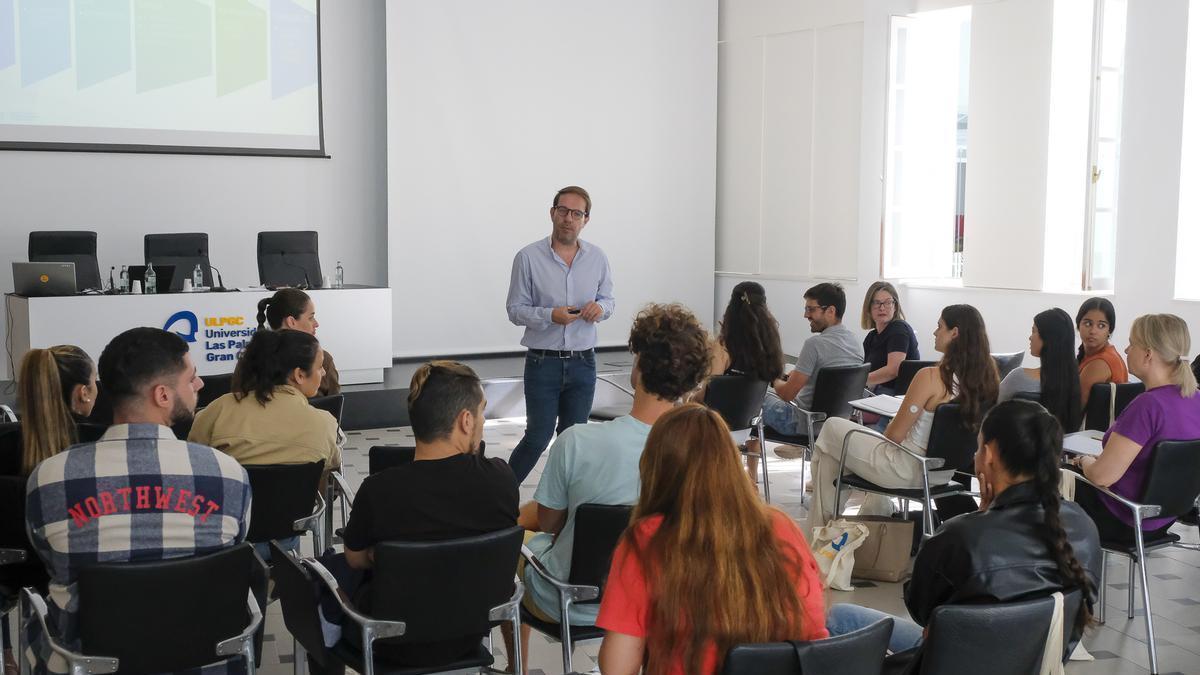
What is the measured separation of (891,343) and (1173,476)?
234 cm

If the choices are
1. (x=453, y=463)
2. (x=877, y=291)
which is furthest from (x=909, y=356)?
(x=453, y=463)

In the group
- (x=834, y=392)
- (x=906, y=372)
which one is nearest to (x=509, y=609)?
(x=834, y=392)

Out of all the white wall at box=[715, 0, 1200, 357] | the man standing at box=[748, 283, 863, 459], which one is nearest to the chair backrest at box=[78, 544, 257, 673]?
the man standing at box=[748, 283, 863, 459]

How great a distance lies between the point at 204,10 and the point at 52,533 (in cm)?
730

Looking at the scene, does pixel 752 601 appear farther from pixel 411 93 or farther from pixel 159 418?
pixel 411 93

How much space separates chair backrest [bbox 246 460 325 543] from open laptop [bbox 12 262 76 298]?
471cm

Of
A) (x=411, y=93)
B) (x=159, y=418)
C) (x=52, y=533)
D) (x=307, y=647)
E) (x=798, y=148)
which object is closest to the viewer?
(x=52, y=533)

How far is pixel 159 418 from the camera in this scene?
2.65m

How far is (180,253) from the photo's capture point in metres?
8.27

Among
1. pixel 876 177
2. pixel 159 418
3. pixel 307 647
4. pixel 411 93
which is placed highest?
pixel 411 93

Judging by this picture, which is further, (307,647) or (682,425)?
(307,647)

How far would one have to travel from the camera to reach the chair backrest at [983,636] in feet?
7.14

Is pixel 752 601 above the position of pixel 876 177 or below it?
below

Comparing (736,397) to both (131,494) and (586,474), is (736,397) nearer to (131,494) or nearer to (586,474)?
(586,474)
